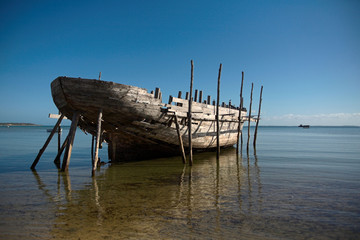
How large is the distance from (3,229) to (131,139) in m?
8.64

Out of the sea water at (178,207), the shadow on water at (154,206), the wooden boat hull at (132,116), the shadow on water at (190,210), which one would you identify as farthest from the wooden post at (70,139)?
the shadow on water at (190,210)

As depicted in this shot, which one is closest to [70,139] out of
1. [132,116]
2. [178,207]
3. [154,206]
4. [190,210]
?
[132,116]

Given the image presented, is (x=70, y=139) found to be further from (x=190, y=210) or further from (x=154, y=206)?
(x=190, y=210)

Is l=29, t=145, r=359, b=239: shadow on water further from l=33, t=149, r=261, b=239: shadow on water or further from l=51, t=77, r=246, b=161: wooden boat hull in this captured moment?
l=51, t=77, r=246, b=161: wooden boat hull

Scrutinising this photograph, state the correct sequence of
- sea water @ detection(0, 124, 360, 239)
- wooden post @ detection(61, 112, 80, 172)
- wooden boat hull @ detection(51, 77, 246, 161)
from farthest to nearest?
1. wooden post @ detection(61, 112, 80, 172)
2. wooden boat hull @ detection(51, 77, 246, 161)
3. sea water @ detection(0, 124, 360, 239)

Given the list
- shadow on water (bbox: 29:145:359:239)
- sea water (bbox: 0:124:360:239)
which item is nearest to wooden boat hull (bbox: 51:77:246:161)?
sea water (bbox: 0:124:360:239)

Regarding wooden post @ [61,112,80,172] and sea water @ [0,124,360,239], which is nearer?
sea water @ [0,124,360,239]

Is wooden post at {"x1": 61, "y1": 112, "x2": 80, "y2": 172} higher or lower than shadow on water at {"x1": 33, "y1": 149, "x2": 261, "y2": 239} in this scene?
higher

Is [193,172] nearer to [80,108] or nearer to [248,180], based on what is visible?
[248,180]

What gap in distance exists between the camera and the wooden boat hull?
371 inches

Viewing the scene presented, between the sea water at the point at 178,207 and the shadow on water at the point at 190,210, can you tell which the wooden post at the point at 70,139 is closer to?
the sea water at the point at 178,207

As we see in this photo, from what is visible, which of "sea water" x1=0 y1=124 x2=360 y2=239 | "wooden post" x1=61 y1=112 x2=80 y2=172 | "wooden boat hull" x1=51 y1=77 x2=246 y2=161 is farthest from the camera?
"wooden post" x1=61 y1=112 x2=80 y2=172

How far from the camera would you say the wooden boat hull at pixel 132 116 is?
941 centimetres

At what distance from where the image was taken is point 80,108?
32.3 feet
